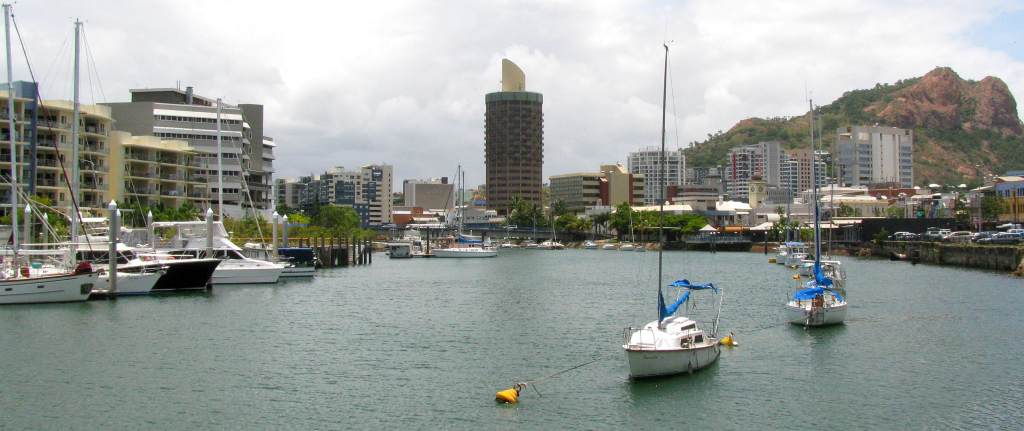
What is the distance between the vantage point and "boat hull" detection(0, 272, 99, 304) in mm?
68062

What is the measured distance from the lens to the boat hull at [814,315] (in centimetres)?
5941

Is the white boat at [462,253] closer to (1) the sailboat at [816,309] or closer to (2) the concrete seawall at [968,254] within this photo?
(2) the concrete seawall at [968,254]

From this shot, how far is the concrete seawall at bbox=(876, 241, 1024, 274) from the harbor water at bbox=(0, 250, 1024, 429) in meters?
41.6

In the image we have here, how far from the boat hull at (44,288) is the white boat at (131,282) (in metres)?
5.01

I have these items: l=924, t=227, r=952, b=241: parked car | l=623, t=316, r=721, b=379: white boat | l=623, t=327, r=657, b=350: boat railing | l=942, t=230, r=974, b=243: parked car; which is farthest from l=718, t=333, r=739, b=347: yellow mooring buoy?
l=924, t=227, r=952, b=241: parked car

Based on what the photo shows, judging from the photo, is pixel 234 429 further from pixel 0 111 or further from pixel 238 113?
pixel 238 113

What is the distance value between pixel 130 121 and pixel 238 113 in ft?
54.4

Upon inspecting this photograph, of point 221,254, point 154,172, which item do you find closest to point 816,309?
point 221,254

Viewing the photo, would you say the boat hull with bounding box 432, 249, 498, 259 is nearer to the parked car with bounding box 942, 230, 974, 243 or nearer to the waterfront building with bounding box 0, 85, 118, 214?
the waterfront building with bounding box 0, 85, 118, 214

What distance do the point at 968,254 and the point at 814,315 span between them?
8442 centimetres

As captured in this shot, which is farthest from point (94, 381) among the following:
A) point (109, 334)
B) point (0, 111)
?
point (0, 111)

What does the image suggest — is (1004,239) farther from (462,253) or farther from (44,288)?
(44,288)

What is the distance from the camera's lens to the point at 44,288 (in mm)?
68562

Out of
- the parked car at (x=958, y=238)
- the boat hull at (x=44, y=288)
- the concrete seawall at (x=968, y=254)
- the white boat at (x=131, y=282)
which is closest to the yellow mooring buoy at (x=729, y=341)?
the boat hull at (x=44, y=288)
